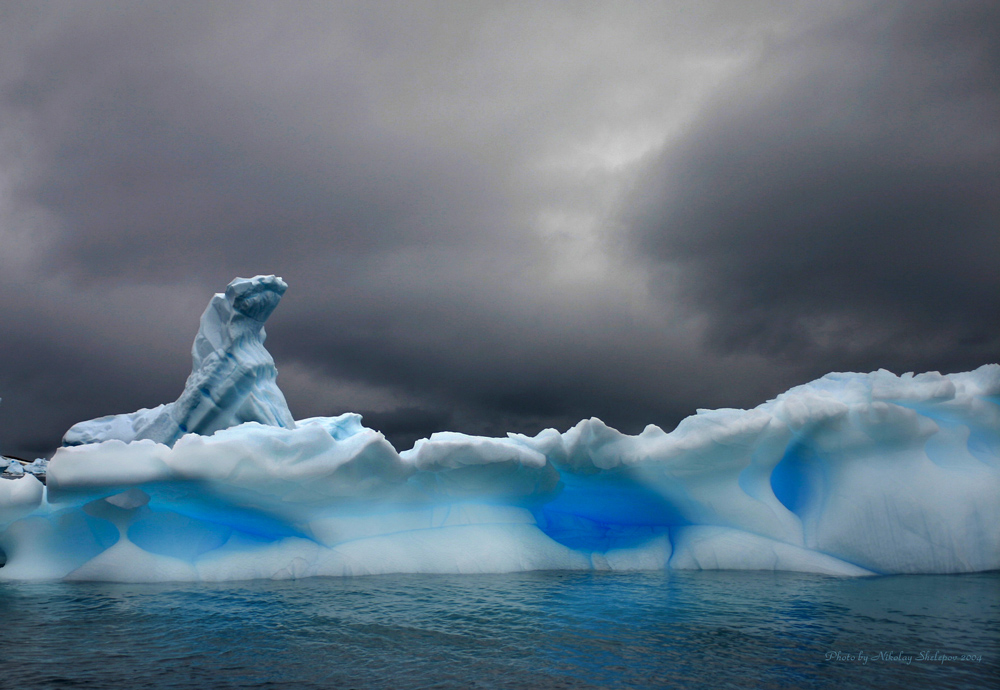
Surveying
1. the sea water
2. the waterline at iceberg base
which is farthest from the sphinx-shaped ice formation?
the sea water

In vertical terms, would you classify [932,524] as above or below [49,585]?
above

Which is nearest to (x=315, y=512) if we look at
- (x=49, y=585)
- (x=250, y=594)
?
(x=250, y=594)

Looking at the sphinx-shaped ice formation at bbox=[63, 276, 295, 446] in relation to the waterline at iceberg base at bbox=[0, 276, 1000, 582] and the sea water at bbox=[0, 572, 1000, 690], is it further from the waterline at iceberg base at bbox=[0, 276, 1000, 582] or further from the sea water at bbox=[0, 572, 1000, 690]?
the sea water at bbox=[0, 572, 1000, 690]

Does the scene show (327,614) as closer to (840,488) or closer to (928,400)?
(840,488)

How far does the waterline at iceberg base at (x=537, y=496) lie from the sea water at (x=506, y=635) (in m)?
0.78

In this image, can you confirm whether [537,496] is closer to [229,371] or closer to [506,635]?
[506,635]

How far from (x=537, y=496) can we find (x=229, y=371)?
8779 millimetres

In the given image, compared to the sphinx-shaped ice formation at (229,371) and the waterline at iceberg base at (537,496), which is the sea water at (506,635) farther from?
the sphinx-shaped ice formation at (229,371)

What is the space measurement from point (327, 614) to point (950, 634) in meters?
5.43

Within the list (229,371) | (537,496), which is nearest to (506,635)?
(537,496)

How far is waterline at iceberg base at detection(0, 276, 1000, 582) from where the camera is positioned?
751cm

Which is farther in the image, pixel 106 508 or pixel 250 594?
pixel 106 508

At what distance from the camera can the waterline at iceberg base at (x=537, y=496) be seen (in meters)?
7.51

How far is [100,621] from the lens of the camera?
17.4ft
